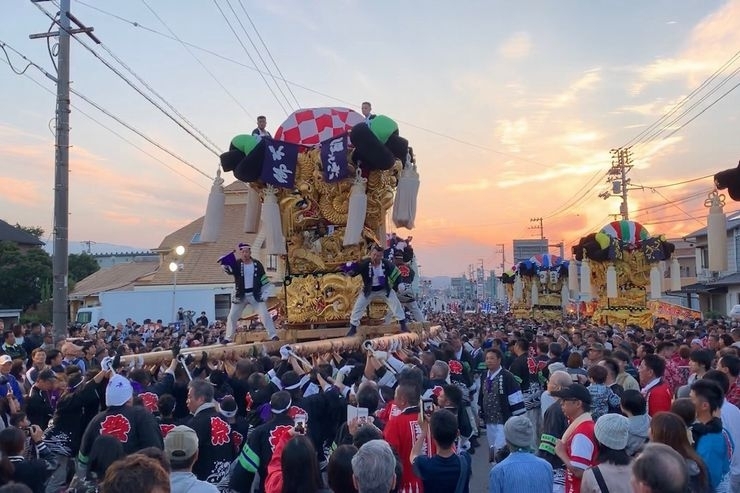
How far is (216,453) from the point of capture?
4.83 meters

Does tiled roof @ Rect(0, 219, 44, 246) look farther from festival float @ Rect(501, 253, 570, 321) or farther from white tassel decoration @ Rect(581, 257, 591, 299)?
white tassel decoration @ Rect(581, 257, 591, 299)

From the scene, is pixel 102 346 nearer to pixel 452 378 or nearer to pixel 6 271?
pixel 452 378

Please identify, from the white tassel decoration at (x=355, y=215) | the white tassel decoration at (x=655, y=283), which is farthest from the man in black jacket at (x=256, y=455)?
the white tassel decoration at (x=655, y=283)

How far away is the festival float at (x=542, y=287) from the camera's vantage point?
34.7 metres

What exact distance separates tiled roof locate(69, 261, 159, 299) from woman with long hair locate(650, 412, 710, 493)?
3422 cm

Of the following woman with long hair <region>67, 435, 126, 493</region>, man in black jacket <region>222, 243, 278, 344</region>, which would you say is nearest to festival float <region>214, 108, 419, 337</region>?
man in black jacket <region>222, 243, 278, 344</region>

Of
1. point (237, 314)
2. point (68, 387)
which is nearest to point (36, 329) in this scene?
point (237, 314)

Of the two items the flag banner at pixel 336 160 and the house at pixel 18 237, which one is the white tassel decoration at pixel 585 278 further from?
the house at pixel 18 237

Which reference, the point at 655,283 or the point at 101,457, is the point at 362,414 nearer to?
the point at 101,457

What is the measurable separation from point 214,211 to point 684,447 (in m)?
9.06

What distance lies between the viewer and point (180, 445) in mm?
3551

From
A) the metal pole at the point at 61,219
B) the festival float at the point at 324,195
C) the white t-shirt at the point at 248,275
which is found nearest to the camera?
the white t-shirt at the point at 248,275

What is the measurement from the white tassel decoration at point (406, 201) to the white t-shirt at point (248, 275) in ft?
9.33

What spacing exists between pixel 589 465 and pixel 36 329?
1189cm
